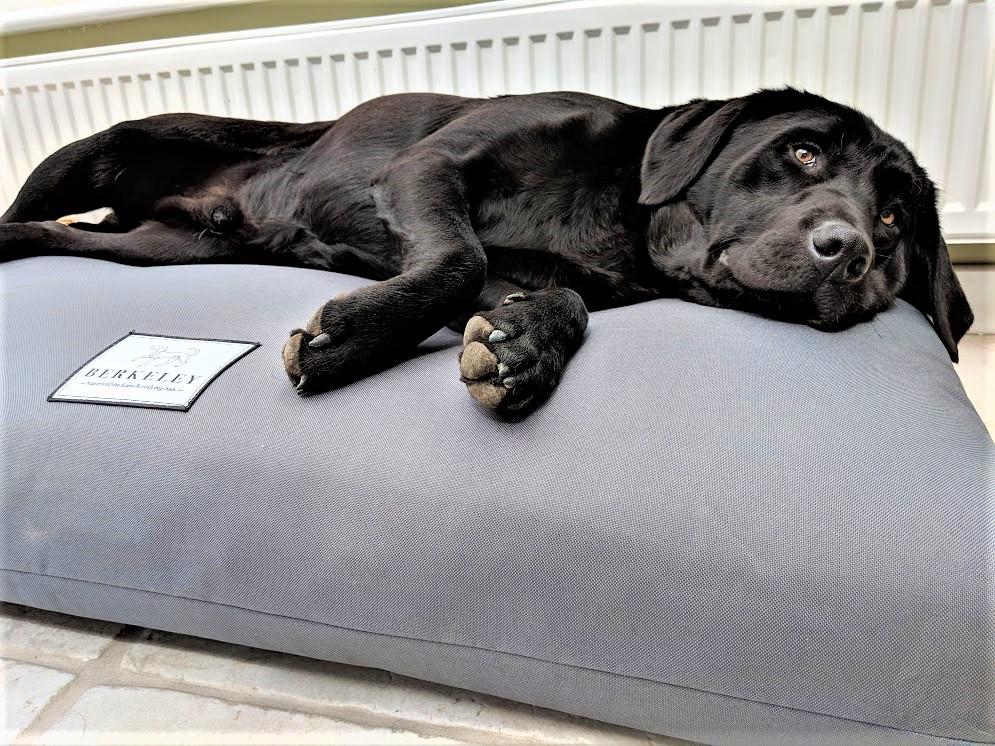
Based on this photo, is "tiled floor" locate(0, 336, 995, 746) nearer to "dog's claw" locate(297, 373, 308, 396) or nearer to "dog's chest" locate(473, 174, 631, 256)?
"dog's claw" locate(297, 373, 308, 396)

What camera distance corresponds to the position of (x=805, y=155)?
150 cm

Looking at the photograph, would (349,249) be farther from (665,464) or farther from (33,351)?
(665,464)

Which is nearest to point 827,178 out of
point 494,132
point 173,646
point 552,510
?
point 494,132

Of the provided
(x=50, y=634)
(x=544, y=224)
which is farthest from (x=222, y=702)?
(x=544, y=224)

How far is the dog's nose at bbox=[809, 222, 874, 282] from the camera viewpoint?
1311 mm

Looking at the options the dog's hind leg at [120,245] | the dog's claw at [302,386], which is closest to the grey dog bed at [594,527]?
the dog's claw at [302,386]

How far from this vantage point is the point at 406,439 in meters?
1.12

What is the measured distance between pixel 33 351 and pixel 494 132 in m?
0.97

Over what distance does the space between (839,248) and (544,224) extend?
0.57 metres

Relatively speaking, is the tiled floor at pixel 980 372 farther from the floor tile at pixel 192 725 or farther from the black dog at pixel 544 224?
the floor tile at pixel 192 725

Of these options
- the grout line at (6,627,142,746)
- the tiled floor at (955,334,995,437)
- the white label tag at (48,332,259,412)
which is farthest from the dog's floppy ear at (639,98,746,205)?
the grout line at (6,627,142,746)

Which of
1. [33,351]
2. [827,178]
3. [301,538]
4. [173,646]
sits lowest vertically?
[173,646]

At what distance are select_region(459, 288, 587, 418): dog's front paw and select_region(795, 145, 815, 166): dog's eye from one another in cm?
64

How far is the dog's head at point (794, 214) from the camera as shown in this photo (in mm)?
1355
